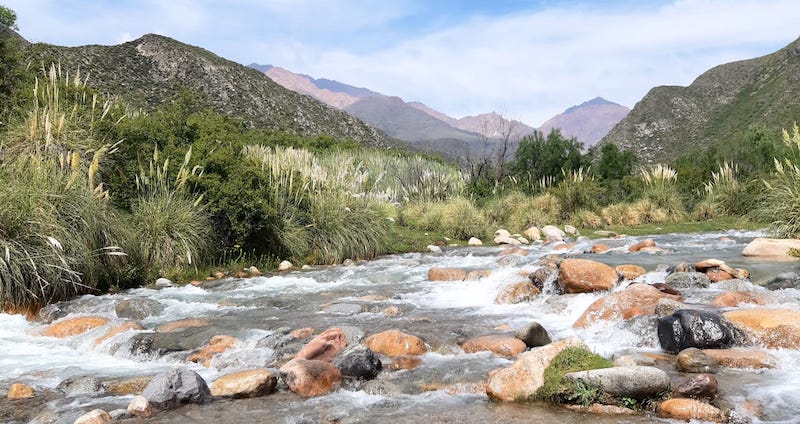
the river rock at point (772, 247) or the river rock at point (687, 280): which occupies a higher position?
the river rock at point (772, 247)

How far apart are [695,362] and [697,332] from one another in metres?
0.63

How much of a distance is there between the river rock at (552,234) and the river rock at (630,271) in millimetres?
7696

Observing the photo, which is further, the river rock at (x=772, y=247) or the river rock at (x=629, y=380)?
the river rock at (x=772, y=247)

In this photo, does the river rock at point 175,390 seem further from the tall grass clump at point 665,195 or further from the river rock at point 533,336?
the tall grass clump at point 665,195

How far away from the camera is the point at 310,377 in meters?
4.80

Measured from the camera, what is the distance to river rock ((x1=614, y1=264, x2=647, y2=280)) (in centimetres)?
903

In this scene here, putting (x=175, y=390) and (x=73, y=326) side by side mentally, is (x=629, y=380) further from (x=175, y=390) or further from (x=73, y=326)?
(x=73, y=326)

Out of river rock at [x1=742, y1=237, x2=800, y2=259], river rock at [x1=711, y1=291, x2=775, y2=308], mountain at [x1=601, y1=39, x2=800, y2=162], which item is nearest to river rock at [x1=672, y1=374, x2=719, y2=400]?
river rock at [x1=711, y1=291, x2=775, y2=308]

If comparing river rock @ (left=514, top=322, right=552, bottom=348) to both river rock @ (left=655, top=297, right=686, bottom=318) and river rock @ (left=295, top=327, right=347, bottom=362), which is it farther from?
river rock @ (left=295, top=327, right=347, bottom=362)

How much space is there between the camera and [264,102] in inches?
2509

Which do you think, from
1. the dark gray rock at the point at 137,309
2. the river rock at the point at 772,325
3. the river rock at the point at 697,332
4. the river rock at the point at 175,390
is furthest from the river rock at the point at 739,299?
the dark gray rock at the point at 137,309

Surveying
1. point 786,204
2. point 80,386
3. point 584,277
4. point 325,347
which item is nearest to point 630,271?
point 584,277

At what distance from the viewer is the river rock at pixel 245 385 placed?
→ 468cm

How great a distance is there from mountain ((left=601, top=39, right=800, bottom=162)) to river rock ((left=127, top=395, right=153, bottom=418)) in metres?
75.2
